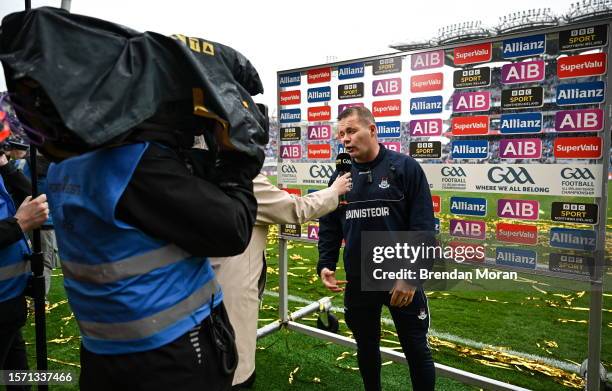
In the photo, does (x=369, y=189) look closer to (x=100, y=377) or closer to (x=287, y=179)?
(x=287, y=179)

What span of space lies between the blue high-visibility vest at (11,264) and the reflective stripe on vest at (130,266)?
1.40 meters

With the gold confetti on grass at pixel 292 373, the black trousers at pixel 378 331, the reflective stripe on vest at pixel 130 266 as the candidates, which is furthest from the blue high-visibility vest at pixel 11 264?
the gold confetti on grass at pixel 292 373

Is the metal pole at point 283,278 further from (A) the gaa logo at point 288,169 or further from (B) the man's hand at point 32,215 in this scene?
(B) the man's hand at point 32,215

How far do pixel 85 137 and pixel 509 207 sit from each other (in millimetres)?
2967

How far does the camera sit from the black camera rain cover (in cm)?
96

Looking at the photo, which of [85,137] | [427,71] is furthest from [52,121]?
[427,71]

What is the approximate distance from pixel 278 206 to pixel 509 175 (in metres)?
1.79

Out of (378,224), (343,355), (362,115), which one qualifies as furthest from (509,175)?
(343,355)

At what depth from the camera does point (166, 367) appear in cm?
120

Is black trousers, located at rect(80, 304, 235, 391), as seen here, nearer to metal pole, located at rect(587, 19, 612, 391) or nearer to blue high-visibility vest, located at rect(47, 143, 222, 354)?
blue high-visibility vest, located at rect(47, 143, 222, 354)

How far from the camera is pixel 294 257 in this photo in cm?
830

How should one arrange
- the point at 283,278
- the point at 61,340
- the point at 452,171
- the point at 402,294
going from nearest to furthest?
the point at 402,294 → the point at 452,171 → the point at 61,340 → the point at 283,278

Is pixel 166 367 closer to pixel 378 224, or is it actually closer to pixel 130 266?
pixel 130 266

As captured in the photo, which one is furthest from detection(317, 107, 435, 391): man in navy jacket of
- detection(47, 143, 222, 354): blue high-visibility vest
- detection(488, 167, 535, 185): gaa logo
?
detection(47, 143, 222, 354): blue high-visibility vest
